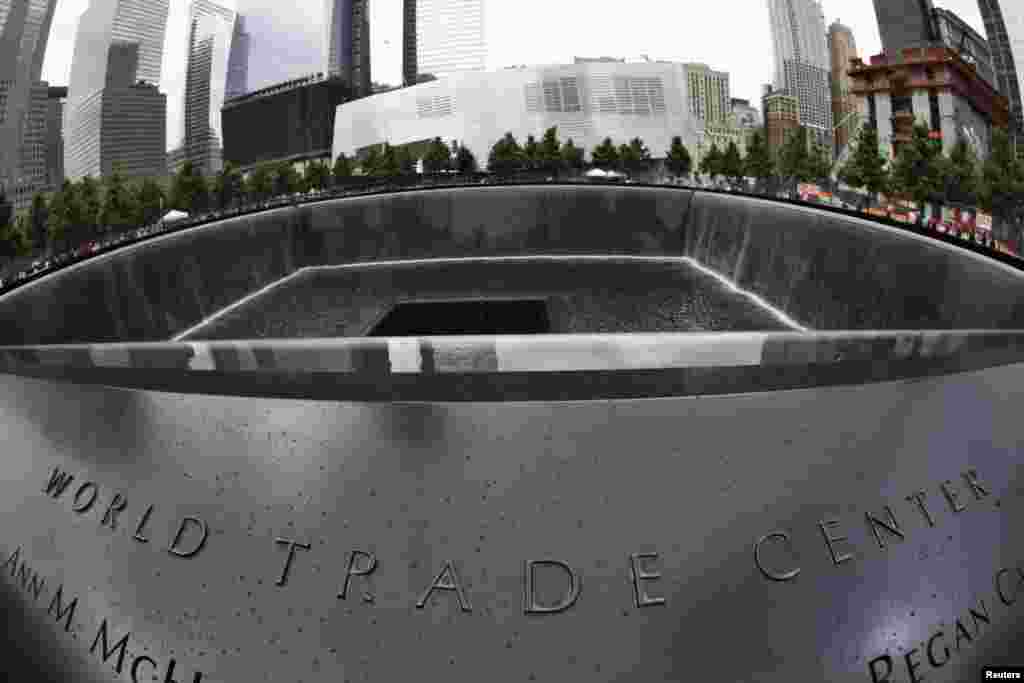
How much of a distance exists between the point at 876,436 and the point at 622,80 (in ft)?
170

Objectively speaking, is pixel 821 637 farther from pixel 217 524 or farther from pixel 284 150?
pixel 284 150

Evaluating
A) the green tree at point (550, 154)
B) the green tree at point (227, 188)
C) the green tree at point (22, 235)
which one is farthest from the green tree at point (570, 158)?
the green tree at point (22, 235)

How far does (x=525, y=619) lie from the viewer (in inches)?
82.1

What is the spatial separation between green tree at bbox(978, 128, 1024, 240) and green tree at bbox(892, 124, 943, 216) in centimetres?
208

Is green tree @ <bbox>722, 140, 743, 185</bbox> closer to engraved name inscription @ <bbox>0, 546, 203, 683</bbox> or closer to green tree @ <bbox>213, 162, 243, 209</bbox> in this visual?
green tree @ <bbox>213, 162, 243, 209</bbox>

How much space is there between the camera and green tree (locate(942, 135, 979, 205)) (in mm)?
13680

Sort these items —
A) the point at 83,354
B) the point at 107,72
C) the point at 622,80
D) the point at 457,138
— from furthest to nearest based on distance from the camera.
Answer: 1. the point at 457,138
2. the point at 622,80
3. the point at 107,72
4. the point at 83,354

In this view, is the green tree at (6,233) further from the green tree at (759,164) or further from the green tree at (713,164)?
the green tree at (713,164)

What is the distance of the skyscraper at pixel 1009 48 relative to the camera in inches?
591

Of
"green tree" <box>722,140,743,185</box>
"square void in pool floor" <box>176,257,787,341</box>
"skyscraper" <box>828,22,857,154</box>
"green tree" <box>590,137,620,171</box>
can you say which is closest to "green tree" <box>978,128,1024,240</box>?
"square void in pool floor" <box>176,257,787,341</box>

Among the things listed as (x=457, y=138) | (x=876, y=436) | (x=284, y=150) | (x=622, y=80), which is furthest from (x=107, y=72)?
(x=876, y=436)

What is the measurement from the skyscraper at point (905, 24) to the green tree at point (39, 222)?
980 inches

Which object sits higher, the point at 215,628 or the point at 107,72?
the point at 107,72

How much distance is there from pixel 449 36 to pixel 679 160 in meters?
27.7
